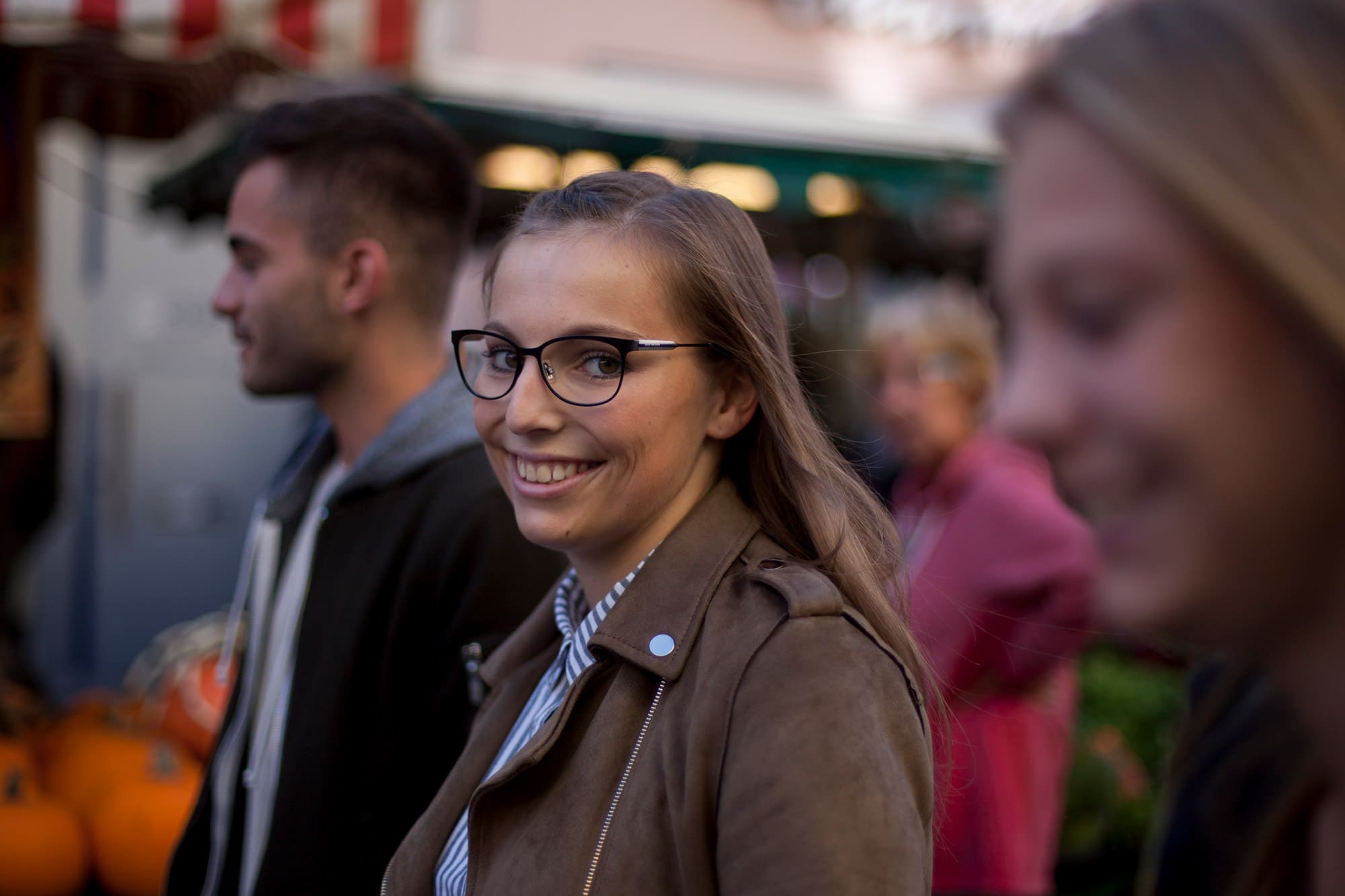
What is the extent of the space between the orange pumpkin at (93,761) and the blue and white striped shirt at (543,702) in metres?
2.31

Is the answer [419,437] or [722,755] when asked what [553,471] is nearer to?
[722,755]

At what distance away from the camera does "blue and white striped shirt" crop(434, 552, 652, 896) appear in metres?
1.50

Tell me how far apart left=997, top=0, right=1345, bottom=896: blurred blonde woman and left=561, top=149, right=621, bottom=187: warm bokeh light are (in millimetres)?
4152

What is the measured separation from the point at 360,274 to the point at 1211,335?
206 centimetres

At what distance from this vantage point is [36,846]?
316cm

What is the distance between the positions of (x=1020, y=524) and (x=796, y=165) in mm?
2343

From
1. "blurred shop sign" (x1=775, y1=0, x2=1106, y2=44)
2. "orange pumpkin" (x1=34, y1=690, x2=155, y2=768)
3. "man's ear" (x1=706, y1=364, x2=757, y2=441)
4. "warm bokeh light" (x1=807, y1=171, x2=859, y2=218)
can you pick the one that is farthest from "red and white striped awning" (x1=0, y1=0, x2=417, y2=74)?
"blurred shop sign" (x1=775, y1=0, x2=1106, y2=44)

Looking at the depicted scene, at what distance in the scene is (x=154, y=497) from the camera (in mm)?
7352

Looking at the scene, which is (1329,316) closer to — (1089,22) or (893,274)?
(1089,22)

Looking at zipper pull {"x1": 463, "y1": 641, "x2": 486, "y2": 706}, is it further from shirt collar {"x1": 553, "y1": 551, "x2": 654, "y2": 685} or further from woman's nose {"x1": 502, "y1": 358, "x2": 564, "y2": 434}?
woman's nose {"x1": 502, "y1": 358, "x2": 564, "y2": 434}

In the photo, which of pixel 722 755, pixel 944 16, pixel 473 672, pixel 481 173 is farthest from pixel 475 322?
pixel 944 16

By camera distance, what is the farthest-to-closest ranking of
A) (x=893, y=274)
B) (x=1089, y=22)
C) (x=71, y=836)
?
1. (x=893, y=274)
2. (x=71, y=836)
3. (x=1089, y=22)

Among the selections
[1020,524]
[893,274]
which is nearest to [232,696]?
[1020,524]

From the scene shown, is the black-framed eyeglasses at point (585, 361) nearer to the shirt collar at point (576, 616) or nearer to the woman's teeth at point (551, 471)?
the woman's teeth at point (551, 471)
